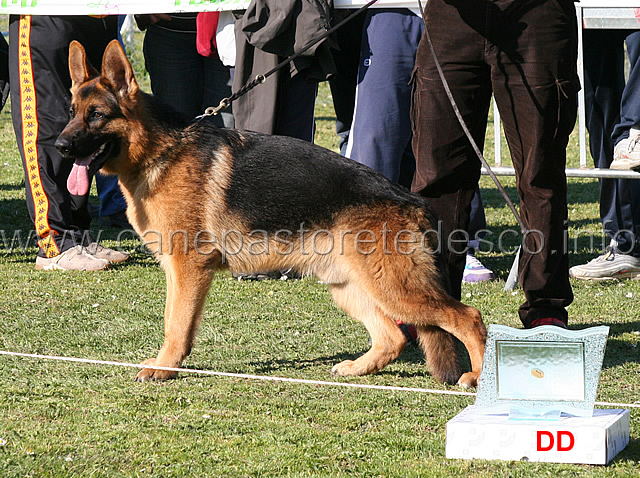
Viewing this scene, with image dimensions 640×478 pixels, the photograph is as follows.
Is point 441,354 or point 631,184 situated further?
point 631,184

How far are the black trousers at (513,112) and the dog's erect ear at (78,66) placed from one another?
64.6 inches

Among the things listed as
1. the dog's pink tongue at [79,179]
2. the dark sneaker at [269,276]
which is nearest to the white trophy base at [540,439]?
the dog's pink tongue at [79,179]

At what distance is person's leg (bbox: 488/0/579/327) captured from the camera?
4.09 metres

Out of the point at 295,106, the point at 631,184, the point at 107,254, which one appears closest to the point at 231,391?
the point at 295,106

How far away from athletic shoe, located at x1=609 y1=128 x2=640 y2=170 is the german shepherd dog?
2360 millimetres

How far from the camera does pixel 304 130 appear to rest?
6199mm

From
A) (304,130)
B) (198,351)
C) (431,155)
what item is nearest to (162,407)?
(198,351)

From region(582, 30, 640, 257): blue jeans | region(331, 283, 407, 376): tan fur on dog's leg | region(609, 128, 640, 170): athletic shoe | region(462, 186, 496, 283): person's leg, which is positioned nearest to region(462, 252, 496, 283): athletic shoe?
region(462, 186, 496, 283): person's leg

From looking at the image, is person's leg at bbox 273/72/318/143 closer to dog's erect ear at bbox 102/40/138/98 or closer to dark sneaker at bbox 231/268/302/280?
dark sneaker at bbox 231/268/302/280

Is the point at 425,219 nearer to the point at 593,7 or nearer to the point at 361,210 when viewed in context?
the point at 361,210

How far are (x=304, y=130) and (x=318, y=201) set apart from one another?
7.08ft

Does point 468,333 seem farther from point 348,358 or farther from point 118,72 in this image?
point 118,72

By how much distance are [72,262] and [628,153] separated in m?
4.09

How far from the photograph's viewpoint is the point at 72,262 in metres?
6.57
